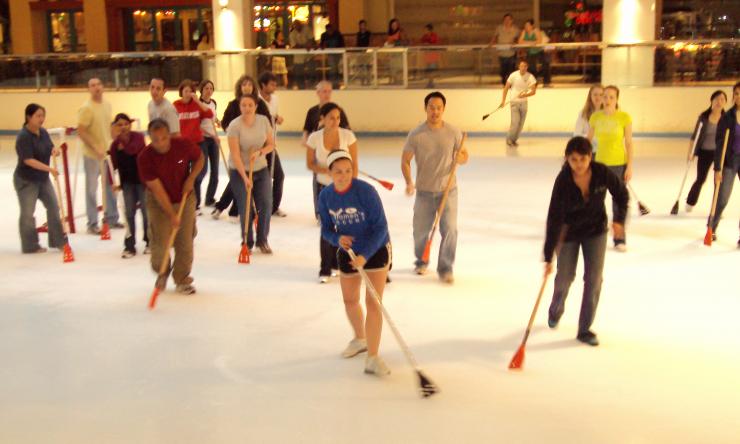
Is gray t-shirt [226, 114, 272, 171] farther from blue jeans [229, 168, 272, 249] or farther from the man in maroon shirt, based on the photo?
the man in maroon shirt

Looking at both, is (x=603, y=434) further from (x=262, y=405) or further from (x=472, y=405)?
(x=262, y=405)

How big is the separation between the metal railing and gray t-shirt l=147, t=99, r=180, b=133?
8.76m

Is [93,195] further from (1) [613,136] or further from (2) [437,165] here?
(1) [613,136]

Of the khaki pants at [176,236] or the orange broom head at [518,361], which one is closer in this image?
the orange broom head at [518,361]

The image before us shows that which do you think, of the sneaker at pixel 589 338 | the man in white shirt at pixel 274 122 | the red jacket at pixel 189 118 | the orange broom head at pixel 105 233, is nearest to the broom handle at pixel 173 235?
the man in white shirt at pixel 274 122

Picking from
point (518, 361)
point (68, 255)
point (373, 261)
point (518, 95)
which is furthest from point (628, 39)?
point (373, 261)

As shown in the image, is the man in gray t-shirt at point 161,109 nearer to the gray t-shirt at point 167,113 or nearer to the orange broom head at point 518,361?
the gray t-shirt at point 167,113

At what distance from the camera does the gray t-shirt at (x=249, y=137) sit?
8461mm

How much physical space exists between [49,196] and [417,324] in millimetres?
4371

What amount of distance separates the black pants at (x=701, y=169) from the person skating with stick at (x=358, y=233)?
18.4ft

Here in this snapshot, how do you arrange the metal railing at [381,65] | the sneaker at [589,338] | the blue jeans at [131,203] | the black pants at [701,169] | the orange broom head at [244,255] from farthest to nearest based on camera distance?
the metal railing at [381,65]
the black pants at [701,169]
the blue jeans at [131,203]
the orange broom head at [244,255]
the sneaker at [589,338]

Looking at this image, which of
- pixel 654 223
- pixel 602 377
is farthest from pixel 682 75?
pixel 602 377

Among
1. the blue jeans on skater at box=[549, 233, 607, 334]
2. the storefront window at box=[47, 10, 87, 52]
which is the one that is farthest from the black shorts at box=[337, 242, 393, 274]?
the storefront window at box=[47, 10, 87, 52]

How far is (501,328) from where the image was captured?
21.3 ft
